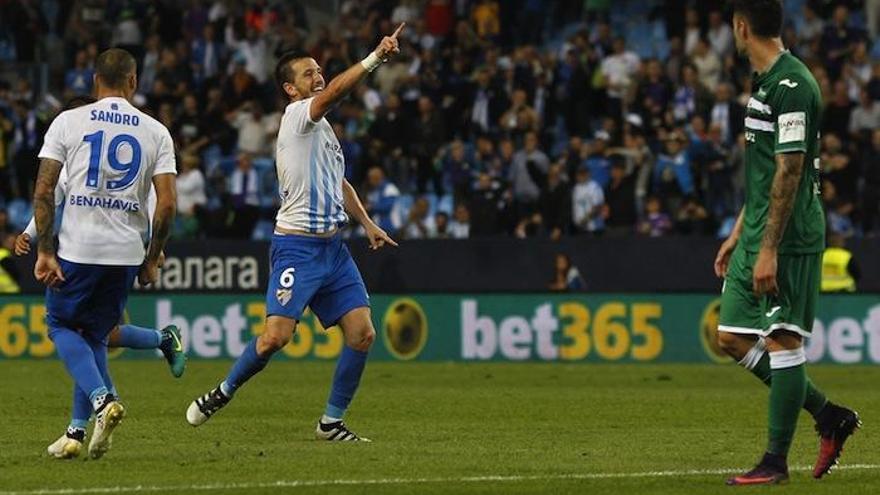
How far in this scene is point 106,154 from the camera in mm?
10875

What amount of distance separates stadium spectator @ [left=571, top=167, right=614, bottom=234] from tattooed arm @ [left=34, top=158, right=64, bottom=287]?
16057 millimetres

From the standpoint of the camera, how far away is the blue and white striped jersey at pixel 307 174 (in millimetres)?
12203

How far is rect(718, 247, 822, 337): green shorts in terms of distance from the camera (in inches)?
373

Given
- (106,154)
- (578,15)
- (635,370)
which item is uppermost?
(578,15)

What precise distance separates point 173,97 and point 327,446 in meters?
20.0

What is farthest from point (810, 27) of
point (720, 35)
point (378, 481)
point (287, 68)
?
point (378, 481)

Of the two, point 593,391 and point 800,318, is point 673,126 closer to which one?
point 593,391

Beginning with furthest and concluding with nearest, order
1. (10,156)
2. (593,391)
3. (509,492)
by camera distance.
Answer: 1. (10,156)
2. (593,391)
3. (509,492)

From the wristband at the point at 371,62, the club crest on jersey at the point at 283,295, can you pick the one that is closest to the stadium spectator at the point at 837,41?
the club crest on jersey at the point at 283,295


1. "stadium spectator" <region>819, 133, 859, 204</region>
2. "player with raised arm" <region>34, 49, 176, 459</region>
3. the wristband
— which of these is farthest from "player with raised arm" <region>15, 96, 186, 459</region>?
"stadium spectator" <region>819, 133, 859, 204</region>

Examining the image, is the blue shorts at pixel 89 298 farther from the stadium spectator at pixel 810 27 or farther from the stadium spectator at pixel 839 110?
the stadium spectator at pixel 810 27

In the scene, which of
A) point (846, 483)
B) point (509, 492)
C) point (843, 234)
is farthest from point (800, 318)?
point (843, 234)

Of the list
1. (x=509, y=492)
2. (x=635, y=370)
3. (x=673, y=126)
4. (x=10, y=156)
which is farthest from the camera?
(x=10, y=156)

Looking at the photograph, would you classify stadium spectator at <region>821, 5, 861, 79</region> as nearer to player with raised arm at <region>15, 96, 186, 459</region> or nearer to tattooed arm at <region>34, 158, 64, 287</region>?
player with raised arm at <region>15, 96, 186, 459</region>
